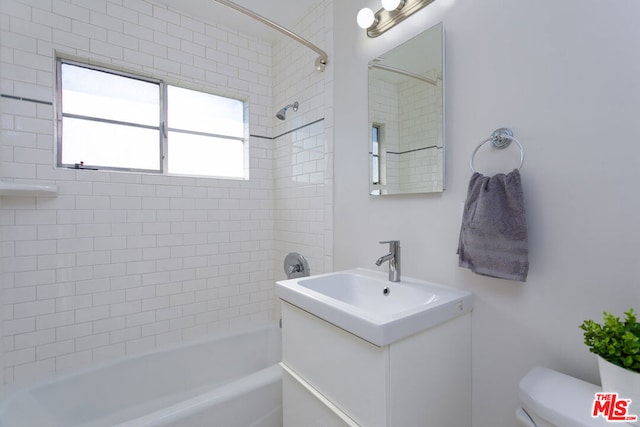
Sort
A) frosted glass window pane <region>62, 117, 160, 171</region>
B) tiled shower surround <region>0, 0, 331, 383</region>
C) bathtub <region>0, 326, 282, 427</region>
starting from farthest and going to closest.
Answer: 1. frosted glass window pane <region>62, 117, 160, 171</region>
2. tiled shower surround <region>0, 0, 331, 383</region>
3. bathtub <region>0, 326, 282, 427</region>

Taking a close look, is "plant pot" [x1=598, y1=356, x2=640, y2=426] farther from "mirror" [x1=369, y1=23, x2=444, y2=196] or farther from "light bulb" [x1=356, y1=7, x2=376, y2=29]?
"light bulb" [x1=356, y1=7, x2=376, y2=29]

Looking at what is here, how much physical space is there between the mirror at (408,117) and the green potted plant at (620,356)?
0.70 meters

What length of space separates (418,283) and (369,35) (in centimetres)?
136

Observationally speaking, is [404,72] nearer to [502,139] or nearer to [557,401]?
[502,139]

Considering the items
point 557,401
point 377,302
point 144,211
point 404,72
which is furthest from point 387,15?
point 144,211

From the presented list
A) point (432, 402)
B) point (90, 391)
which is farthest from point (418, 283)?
point (90, 391)

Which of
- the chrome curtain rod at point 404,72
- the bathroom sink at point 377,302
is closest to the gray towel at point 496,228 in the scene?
the bathroom sink at point 377,302

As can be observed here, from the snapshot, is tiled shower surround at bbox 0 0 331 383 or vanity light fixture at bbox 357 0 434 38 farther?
tiled shower surround at bbox 0 0 331 383

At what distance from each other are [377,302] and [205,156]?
189cm

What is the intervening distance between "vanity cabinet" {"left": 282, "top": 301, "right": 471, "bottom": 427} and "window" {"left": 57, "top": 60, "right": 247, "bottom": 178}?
169 centimetres

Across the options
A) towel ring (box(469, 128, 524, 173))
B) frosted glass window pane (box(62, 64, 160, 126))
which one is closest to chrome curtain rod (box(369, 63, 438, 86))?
towel ring (box(469, 128, 524, 173))

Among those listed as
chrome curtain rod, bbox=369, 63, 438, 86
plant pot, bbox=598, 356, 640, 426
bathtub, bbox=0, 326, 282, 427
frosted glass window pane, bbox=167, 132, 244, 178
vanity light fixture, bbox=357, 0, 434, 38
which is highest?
vanity light fixture, bbox=357, 0, 434, 38

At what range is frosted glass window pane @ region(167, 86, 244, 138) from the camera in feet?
7.46

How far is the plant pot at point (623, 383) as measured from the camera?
0.64 m
